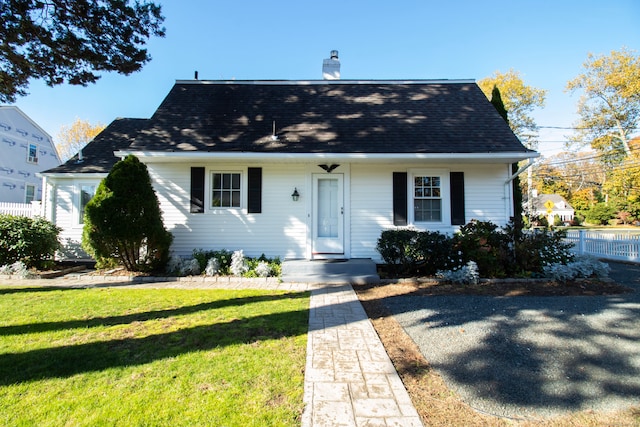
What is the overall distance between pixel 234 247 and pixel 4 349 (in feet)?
17.1

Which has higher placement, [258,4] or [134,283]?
[258,4]

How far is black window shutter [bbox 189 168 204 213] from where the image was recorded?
8.39 m

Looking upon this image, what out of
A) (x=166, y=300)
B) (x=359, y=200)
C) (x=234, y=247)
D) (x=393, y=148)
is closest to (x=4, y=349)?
(x=166, y=300)

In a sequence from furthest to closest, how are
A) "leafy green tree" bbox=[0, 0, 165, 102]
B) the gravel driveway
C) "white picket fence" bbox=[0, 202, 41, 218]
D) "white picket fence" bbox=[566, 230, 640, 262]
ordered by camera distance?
1. "white picket fence" bbox=[0, 202, 41, 218]
2. "white picket fence" bbox=[566, 230, 640, 262]
3. "leafy green tree" bbox=[0, 0, 165, 102]
4. the gravel driveway

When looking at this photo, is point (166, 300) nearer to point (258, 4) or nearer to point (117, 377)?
point (117, 377)

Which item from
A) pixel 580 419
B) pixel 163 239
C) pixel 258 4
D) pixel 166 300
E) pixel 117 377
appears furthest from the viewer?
pixel 258 4

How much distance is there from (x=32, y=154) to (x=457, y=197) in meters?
29.2

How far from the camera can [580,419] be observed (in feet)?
7.13

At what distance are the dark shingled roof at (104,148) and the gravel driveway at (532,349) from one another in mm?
10134

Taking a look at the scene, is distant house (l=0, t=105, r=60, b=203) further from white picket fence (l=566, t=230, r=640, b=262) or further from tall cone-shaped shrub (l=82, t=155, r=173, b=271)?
white picket fence (l=566, t=230, r=640, b=262)

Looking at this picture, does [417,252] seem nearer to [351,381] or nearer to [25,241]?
[351,381]

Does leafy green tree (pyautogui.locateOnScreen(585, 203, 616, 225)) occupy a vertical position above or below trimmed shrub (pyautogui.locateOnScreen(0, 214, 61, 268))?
above

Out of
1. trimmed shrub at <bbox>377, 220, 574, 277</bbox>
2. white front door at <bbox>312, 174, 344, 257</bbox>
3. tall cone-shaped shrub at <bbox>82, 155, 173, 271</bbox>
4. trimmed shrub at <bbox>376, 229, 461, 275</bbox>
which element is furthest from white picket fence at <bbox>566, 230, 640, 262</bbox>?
tall cone-shaped shrub at <bbox>82, 155, 173, 271</bbox>

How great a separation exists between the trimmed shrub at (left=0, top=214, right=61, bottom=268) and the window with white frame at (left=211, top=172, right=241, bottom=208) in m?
4.51
